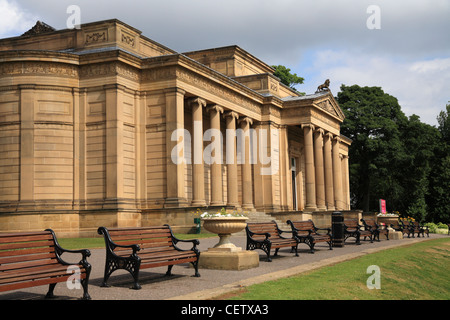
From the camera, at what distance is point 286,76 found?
221 feet

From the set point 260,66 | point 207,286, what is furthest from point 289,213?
point 207,286

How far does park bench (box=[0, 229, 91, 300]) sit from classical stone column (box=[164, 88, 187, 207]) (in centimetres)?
2068

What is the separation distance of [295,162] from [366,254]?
31.8 metres

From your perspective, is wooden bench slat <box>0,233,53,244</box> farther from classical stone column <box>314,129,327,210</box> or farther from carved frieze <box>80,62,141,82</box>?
classical stone column <box>314,129,327,210</box>

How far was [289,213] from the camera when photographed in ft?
130

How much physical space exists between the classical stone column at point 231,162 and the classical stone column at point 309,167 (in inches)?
340

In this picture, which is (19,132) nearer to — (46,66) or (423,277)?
(46,66)

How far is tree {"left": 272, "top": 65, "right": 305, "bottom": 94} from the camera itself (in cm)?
6694

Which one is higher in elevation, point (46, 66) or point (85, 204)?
point (46, 66)

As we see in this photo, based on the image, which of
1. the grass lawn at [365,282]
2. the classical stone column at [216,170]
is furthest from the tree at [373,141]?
the grass lawn at [365,282]

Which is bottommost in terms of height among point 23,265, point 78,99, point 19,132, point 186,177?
point 23,265

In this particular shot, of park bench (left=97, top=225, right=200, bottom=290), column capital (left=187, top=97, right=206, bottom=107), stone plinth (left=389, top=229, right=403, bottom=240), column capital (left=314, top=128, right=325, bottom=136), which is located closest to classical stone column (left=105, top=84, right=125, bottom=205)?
column capital (left=187, top=97, right=206, bottom=107)

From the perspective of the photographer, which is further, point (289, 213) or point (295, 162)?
point (295, 162)

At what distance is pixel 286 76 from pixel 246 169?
2993cm
